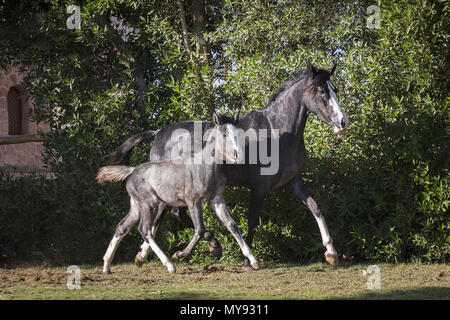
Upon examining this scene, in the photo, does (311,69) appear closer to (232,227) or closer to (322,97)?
(322,97)

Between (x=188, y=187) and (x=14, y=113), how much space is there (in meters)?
11.2

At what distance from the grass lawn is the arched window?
9114 millimetres

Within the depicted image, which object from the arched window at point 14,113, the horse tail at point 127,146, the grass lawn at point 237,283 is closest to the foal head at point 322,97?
the grass lawn at point 237,283

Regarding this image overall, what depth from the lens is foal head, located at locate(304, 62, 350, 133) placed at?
7.30 m

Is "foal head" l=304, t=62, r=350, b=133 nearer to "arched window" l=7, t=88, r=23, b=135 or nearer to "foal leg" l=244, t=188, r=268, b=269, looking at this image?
"foal leg" l=244, t=188, r=268, b=269

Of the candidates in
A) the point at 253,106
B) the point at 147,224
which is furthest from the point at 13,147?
the point at 147,224

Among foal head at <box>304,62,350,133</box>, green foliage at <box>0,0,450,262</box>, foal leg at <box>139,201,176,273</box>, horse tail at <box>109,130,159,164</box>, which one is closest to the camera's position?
foal head at <box>304,62,350,133</box>

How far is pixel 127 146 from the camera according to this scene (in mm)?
8383

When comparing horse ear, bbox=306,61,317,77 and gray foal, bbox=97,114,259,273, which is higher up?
horse ear, bbox=306,61,317,77

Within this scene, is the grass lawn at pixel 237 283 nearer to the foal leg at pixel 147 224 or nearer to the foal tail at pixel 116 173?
the foal leg at pixel 147 224

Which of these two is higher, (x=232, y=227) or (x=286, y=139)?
(x=286, y=139)

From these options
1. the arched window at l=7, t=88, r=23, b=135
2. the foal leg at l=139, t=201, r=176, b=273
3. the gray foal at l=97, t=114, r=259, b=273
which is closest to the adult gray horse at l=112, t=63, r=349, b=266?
the foal leg at l=139, t=201, r=176, b=273

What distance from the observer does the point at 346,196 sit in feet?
27.7

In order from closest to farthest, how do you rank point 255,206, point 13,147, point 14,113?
1. point 255,206
2. point 13,147
3. point 14,113
